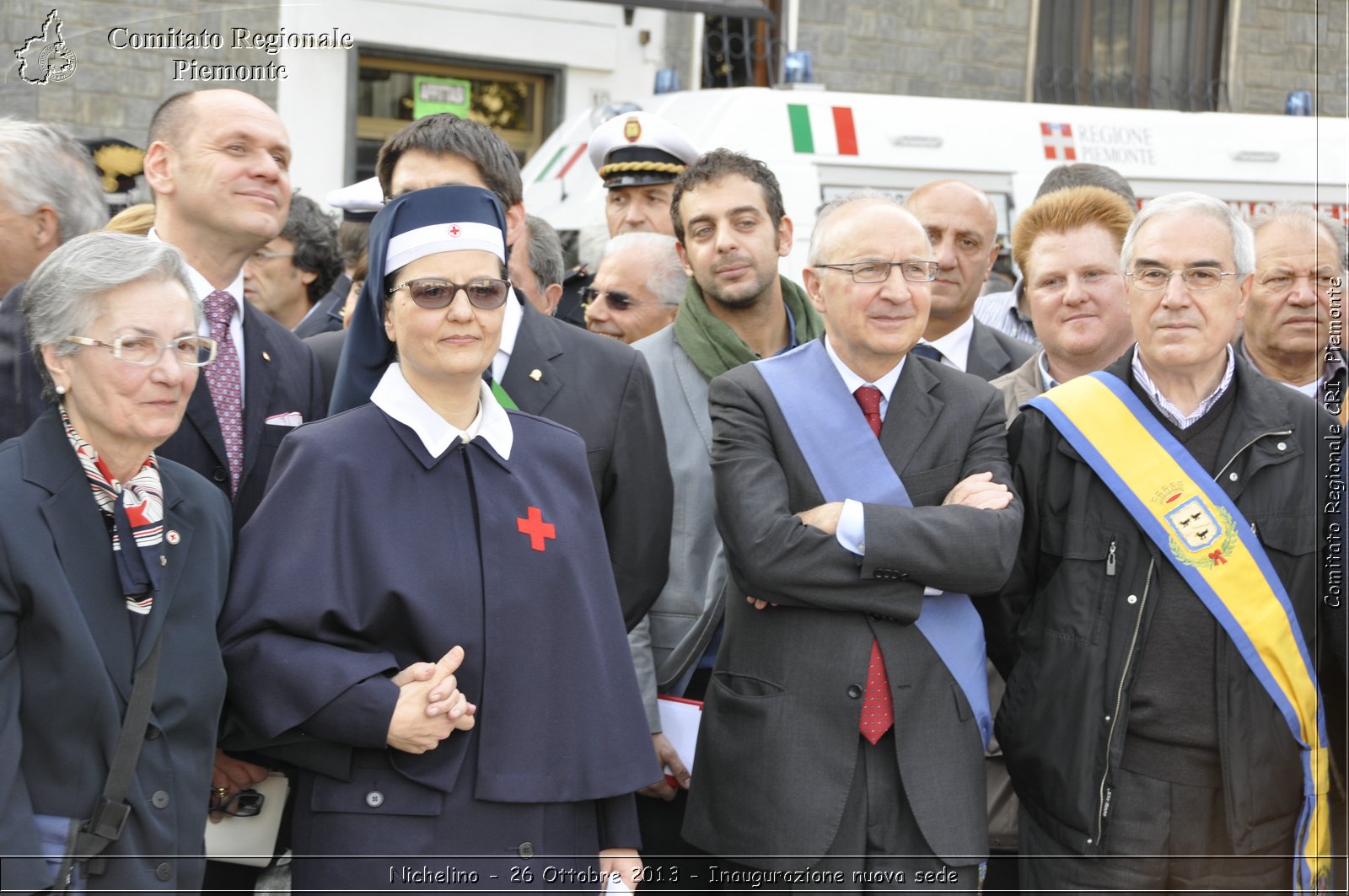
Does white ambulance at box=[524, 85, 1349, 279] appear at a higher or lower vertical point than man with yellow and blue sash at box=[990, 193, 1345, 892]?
higher

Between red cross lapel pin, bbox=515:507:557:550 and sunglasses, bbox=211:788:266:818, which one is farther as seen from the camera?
sunglasses, bbox=211:788:266:818

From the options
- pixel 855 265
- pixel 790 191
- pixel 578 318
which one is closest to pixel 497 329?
pixel 855 265

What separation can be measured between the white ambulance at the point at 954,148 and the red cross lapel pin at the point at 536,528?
5.23m

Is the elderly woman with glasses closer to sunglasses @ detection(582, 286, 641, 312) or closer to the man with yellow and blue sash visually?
the man with yellow and blue sash

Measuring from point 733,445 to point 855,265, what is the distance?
55 centimetres

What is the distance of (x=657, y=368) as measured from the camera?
4.30 meters

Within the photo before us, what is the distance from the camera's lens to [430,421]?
10.2 ft

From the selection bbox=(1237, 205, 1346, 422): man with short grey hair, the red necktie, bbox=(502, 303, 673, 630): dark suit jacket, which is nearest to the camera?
the red necktie

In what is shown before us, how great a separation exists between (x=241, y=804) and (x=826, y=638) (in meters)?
1.39

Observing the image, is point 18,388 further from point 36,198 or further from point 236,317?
point 36,198

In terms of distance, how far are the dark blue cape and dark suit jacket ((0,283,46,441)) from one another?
55 cm

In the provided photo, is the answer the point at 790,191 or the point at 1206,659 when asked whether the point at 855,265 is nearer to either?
the point at 1206,659

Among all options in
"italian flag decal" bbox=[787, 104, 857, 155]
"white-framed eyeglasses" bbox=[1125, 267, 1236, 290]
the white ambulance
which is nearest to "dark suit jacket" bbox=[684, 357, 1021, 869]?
"white-framed eyeglasses" bbox=[1125, 267, 1236, 290]

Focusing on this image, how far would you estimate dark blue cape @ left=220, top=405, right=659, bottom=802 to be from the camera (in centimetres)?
293
